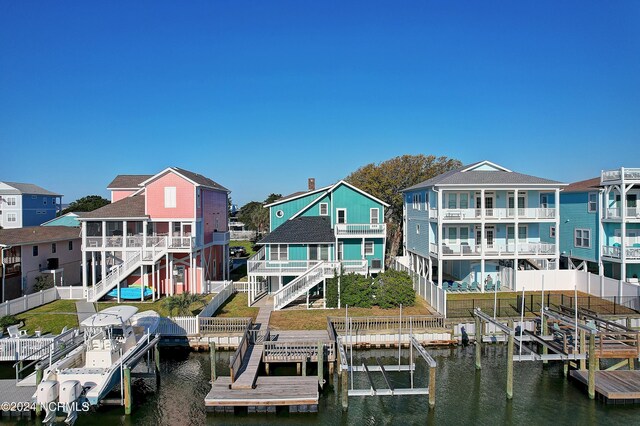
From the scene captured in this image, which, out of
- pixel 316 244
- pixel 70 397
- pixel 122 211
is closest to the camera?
pixel 70 397

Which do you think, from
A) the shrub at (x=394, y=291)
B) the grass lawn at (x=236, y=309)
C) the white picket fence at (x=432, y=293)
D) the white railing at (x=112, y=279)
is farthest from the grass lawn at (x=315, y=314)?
the white railing at (x=112, y=279)

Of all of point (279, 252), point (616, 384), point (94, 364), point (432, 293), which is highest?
point (279, 252)

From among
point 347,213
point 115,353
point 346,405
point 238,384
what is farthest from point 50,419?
point 347,213

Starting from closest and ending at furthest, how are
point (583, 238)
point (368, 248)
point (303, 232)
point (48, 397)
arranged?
point (48, 397) < point (303, 232) < point (368, 248) < point (583, 238)

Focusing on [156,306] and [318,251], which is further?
[318,251]

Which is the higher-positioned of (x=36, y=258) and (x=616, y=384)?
(x=36, y=258)

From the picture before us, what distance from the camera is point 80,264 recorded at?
120 ft

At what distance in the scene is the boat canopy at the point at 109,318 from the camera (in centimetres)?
1759

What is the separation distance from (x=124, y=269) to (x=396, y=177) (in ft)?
109

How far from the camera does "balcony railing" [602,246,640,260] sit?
93.2ft

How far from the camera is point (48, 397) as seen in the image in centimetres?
1532

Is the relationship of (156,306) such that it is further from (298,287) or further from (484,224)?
(484,224)

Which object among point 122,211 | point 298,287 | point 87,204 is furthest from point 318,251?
point 87,204

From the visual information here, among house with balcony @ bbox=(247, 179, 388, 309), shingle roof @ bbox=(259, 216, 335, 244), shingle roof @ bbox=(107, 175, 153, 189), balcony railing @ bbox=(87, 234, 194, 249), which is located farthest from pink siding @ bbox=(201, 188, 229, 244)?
shingle roof @ bbox=(107, 175, 153, 189)
